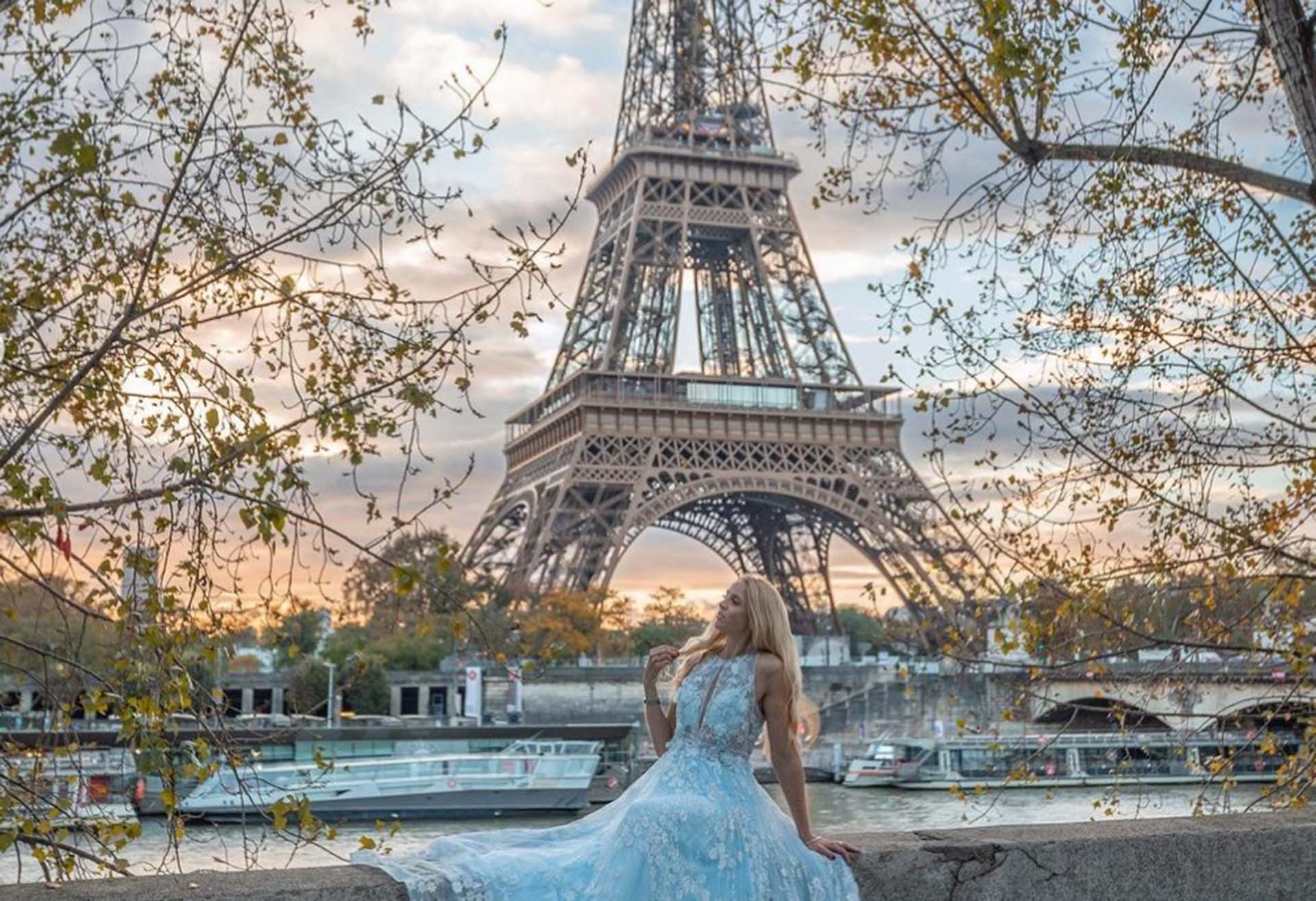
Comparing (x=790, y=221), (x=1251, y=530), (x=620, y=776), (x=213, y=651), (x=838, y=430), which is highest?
(x=790, y=221)

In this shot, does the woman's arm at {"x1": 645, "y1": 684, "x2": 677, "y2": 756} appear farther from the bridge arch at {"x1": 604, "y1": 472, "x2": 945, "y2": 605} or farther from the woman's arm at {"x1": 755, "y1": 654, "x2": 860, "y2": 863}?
the bridge arch at {"x1": 604, "y1": 472, "x2": 945, "y2": 605}

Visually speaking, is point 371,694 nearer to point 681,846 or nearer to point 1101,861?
Answer: point 1101,861

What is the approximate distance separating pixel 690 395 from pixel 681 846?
1851 inches

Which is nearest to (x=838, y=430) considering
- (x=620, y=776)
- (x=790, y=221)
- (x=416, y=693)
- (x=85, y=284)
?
(x=790, y=221)

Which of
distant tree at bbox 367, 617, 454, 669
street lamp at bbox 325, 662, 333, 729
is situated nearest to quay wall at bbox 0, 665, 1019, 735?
distant tree at bbox 367, 617, 454, 669

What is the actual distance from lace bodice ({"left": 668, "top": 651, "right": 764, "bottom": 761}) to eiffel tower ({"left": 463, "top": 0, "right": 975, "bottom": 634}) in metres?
41.8

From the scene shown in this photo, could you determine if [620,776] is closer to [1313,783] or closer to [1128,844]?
[1313,783]

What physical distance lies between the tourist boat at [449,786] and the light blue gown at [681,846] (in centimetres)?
2935

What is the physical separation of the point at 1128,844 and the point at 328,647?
2115 inches

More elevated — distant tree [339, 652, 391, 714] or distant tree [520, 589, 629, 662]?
distant tree [520, 589, 629, 662]

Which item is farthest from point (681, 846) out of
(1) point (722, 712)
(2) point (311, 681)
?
(2) point (311, 681)

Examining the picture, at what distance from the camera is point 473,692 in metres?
51.6

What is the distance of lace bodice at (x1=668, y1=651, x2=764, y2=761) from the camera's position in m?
5.17

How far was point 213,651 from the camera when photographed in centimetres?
577
